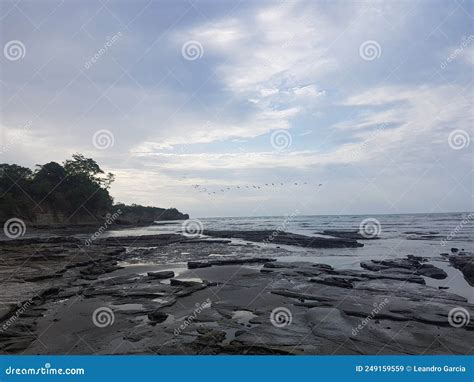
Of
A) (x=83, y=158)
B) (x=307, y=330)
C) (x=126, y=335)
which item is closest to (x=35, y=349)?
(x=126, y=335)

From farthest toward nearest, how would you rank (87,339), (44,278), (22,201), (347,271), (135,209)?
(135,209) < (22,201) < (347,271) < (44,278) < (87,339)

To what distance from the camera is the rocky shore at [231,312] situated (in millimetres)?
7855

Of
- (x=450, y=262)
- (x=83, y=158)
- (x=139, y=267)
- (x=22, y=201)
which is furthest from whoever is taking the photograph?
(x=83, y=158)

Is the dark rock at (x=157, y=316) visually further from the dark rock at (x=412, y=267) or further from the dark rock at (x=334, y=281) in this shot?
the dark rock at (x=412, y=267)

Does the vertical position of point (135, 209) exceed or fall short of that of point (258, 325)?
it exceeds it

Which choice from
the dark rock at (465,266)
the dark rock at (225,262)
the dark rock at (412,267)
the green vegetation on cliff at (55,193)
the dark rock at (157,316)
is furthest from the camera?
the green vegetation on cliff at (55,193)

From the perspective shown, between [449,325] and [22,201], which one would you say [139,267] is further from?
[22,201]

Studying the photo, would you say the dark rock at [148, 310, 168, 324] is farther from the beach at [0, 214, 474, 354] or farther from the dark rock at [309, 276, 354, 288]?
the dark rock at [309, 276, 354, 288]

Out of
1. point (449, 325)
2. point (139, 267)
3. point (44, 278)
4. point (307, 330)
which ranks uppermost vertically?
point (139, 267)

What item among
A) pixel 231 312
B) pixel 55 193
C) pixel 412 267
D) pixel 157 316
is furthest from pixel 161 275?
pixel 55 193

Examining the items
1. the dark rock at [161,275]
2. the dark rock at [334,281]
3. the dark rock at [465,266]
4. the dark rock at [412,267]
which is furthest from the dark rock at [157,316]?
the dark rock at [465,266]

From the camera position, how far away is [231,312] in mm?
10539

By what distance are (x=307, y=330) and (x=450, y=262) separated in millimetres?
17049

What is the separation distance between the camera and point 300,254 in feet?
88.8
